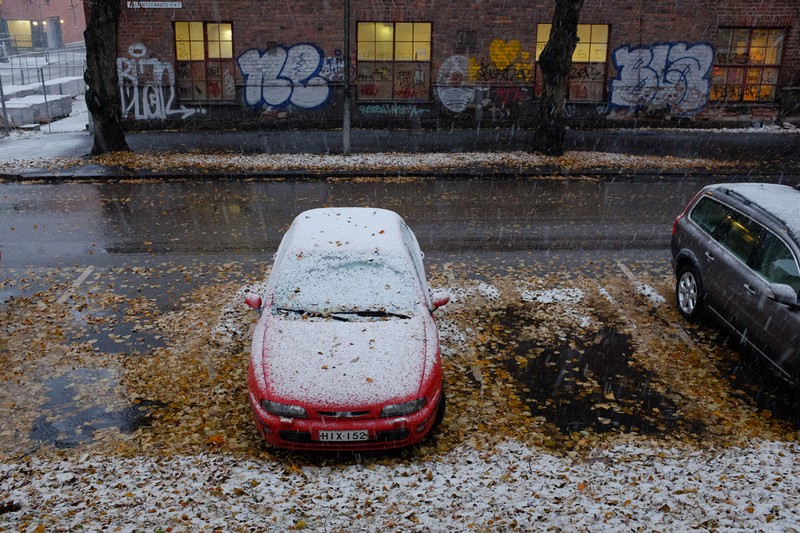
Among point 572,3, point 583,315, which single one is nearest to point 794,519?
point 583,315

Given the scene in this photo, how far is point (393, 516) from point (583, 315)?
480 centimetres

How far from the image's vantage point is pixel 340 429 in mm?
5836

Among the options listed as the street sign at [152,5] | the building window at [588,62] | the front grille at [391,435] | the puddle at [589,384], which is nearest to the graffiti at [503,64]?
the building window at [588,62]

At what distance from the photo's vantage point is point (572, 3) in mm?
17734

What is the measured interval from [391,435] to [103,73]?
1573cm

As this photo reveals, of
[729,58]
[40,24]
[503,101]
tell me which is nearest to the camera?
[503,101]

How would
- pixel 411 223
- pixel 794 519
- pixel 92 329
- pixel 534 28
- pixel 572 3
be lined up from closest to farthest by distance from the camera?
pixel 794 519 → pixel 92 329 → pixel 411 223 → pixel 572 3 → pixel 534 28

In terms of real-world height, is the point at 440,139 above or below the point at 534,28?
below

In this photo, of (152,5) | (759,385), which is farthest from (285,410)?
(152,5)

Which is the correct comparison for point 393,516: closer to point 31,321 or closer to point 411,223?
point 31,321

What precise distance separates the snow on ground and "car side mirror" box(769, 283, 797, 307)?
1.49 metres

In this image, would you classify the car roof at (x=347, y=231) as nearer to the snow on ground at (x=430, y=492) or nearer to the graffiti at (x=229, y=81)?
the snow on ground at (x=430, y=492)

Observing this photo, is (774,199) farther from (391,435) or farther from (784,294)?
(391,435)

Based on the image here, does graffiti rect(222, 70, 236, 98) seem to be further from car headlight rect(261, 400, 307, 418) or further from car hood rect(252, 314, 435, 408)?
car headlight rect(261, 400, 307, 418)
